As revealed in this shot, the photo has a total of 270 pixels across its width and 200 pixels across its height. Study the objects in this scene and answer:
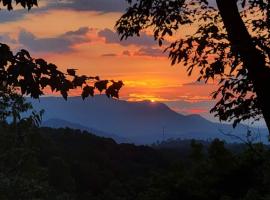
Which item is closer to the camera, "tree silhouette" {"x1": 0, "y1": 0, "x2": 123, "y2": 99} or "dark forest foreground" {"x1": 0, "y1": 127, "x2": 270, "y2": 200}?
"tree silhouette" {"x1": 0, "y1": 0, "x2": 123, "y2": 99}

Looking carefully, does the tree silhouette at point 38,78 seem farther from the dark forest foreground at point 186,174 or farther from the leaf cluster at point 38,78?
the dark forest foreground at point 186,174

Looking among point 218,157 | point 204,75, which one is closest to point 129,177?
point 218,157

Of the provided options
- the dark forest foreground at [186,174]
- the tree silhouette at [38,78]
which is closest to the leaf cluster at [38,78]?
the tree silhouette at [38,78]

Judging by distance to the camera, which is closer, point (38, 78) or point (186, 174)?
point (38, 78)

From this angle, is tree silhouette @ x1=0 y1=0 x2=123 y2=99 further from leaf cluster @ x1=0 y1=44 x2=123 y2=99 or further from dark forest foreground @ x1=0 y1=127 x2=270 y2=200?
dark forest foreground @ x1=0 y1=127 x2=270 y2=200

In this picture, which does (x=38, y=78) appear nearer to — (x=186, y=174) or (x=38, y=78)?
(x=38, y=78)

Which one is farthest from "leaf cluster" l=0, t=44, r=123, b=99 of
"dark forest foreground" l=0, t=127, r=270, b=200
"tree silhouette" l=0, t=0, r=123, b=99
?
"dark forest foreground" l=0, t=127, r=270, b=200

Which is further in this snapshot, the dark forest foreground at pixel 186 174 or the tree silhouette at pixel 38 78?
the dark forest foreground at pixel 186 174

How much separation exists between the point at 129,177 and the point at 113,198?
71.2ft

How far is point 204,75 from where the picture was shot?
10430mm

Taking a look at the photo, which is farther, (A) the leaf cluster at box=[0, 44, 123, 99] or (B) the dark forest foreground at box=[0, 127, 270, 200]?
(B) the dark forest foreground at box=[0, 127, 270, 200]

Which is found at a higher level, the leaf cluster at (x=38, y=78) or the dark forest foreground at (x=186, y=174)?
the leaf cluster at (x=38, y=78)

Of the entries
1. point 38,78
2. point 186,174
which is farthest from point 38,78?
point 186,174

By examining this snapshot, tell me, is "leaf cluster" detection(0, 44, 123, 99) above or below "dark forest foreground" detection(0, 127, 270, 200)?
above
